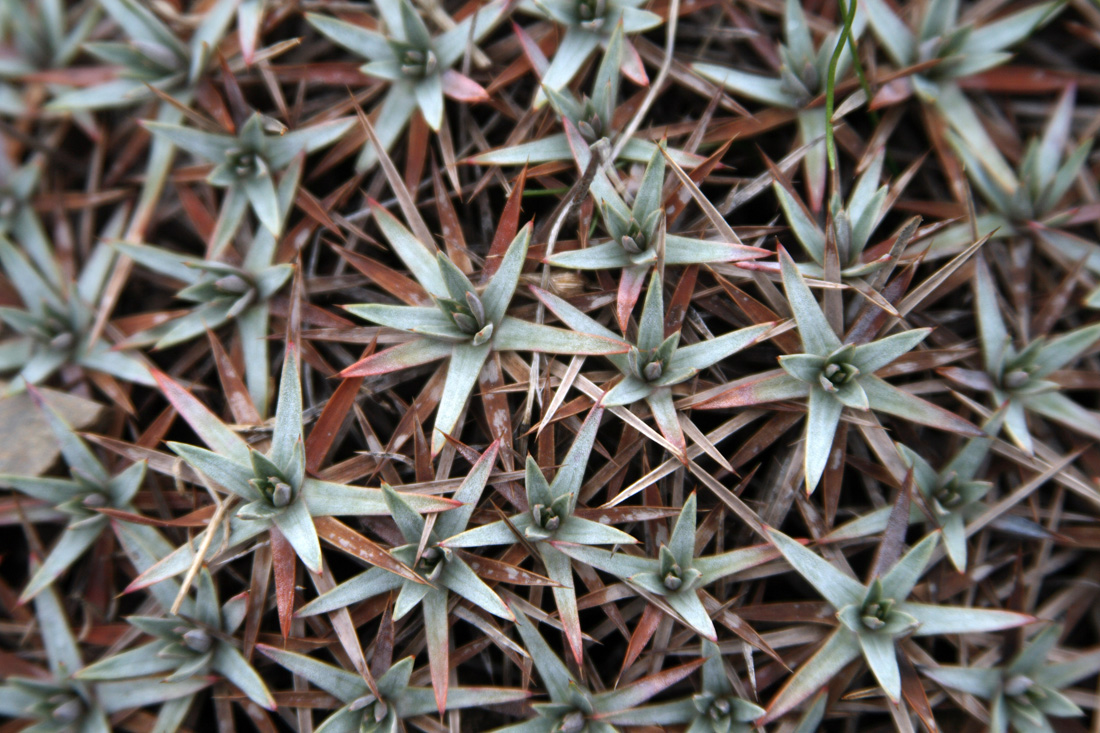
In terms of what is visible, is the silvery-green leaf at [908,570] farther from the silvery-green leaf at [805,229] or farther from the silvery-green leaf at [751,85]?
the silvery-green leaf at [751,85]

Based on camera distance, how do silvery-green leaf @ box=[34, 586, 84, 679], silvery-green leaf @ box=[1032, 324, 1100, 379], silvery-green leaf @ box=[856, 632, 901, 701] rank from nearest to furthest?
silvery-green leaf @ box=[856, 632, 901, 701] → silvery-green leaf @ box=[1032, 324, 1100, 379] → silvery-green leaf @ box=[34, 586, 84, 679]

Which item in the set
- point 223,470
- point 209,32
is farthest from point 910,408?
point 209,32

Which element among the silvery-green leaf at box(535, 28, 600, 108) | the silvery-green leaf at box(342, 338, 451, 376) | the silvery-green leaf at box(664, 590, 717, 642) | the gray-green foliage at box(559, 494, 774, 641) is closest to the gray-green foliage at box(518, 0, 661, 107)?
the silvery-green leaf at box(535, 28, 600, 108)

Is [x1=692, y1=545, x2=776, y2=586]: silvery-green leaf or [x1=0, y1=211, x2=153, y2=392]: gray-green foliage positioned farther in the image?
[x1=0, y1=211, x2=153, y2=392]: gray-green foliage

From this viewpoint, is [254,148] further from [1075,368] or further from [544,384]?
[1075,368]

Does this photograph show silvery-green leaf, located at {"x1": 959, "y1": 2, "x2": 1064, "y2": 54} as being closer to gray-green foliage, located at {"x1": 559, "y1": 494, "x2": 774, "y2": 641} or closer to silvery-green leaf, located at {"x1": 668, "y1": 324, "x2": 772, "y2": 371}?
silvery-green leaf, located at {"x1": 668, "y1": 324, "x2": 772, "y2": 371}

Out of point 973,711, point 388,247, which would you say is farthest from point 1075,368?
point 388,247

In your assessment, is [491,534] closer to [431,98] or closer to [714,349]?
[714,349]
